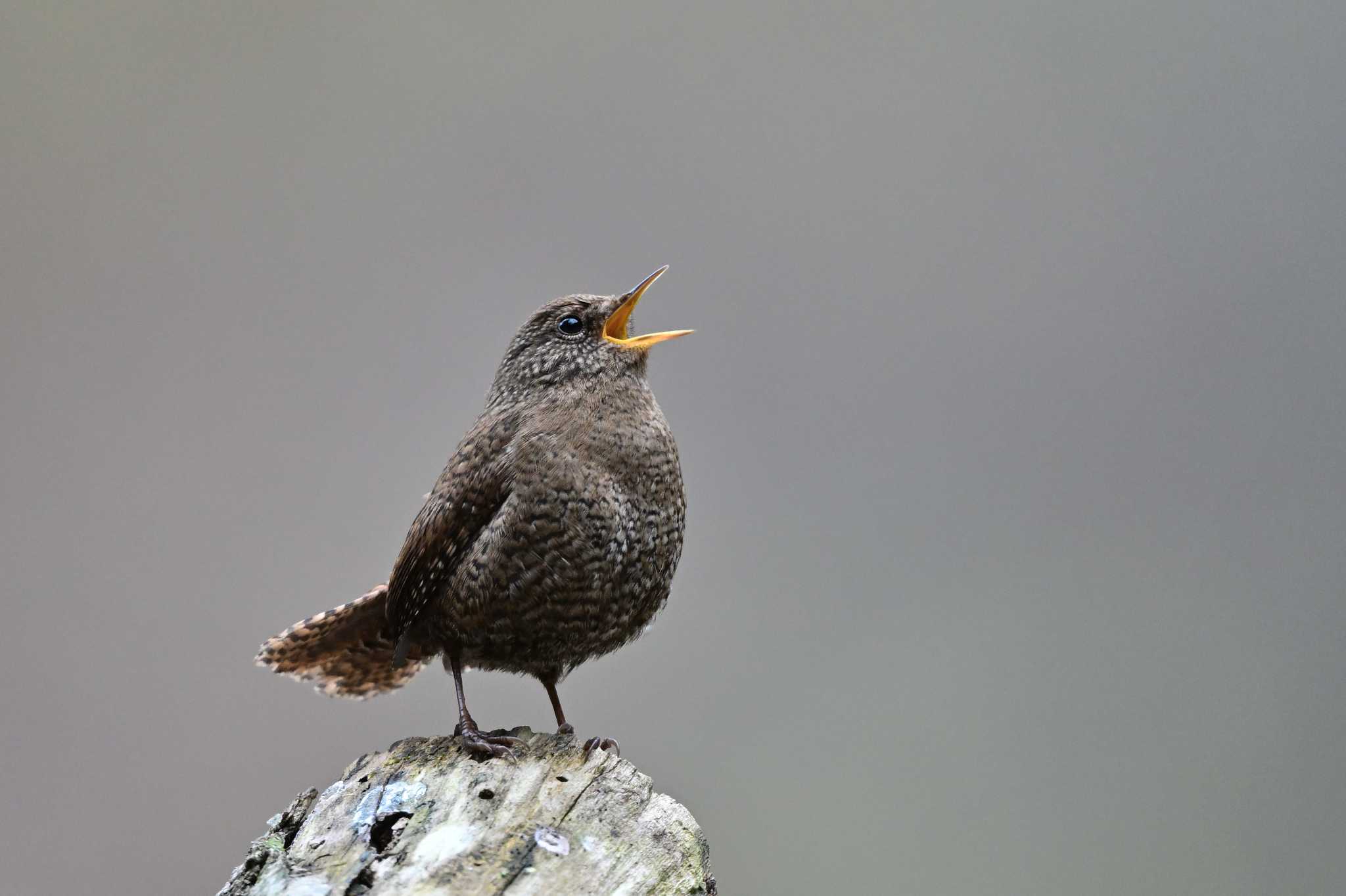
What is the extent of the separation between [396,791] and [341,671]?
103 centimetres

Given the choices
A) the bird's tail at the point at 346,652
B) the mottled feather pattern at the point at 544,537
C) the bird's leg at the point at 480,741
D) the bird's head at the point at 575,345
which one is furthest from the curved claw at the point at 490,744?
the bird's head at the point at 575,345

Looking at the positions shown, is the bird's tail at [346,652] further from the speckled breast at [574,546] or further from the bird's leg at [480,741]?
the bird's leg at [480,741]

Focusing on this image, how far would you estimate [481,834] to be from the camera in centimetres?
246

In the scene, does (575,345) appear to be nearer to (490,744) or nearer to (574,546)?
(574,546)

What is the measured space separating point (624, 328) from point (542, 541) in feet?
2.83

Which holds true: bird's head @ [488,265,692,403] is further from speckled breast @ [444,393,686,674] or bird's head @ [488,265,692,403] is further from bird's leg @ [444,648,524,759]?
bird's leg @ [444,648,524,759]

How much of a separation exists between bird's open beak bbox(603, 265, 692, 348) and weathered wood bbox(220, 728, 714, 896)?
1.22m

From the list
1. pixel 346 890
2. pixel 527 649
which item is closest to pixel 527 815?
pixel 346 890

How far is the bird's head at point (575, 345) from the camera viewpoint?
3441 millimetres

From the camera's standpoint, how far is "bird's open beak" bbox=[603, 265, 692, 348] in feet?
11.4

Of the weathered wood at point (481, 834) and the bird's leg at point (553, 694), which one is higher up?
the bird's leg at point (553, 694)

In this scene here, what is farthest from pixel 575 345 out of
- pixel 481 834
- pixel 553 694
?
pixel 481 834

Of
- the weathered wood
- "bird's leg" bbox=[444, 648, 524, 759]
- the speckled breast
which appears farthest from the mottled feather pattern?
the weathered wood

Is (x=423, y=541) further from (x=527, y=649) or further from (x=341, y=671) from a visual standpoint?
(x=341, y=671)
